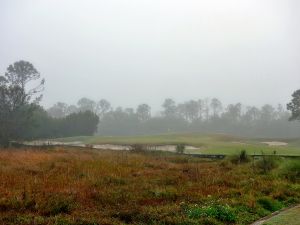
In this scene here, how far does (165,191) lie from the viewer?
17500 mm

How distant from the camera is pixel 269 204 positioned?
1595cm

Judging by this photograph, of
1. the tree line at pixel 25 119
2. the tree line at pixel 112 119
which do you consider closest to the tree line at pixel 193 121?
the tree line at pixel 112 119

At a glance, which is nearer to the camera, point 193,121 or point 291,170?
point 291,170

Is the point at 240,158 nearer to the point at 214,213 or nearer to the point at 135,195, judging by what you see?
the point at 135,195

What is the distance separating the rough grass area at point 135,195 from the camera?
1284cm

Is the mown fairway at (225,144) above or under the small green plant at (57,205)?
above

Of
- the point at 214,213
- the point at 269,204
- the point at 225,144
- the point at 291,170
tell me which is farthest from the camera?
the point at 225,144

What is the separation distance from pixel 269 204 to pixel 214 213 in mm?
3622

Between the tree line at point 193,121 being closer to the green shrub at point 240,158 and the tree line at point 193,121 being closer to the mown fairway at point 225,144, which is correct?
the mown fairway at point 225,144

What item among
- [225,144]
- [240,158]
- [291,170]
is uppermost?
[225,144]

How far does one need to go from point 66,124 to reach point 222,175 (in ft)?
262

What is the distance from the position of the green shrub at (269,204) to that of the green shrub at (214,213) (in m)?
2.58

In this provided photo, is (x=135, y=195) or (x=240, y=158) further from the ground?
(x=240, y=158)

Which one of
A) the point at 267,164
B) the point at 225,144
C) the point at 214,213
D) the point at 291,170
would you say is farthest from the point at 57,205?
the point at 225,144
